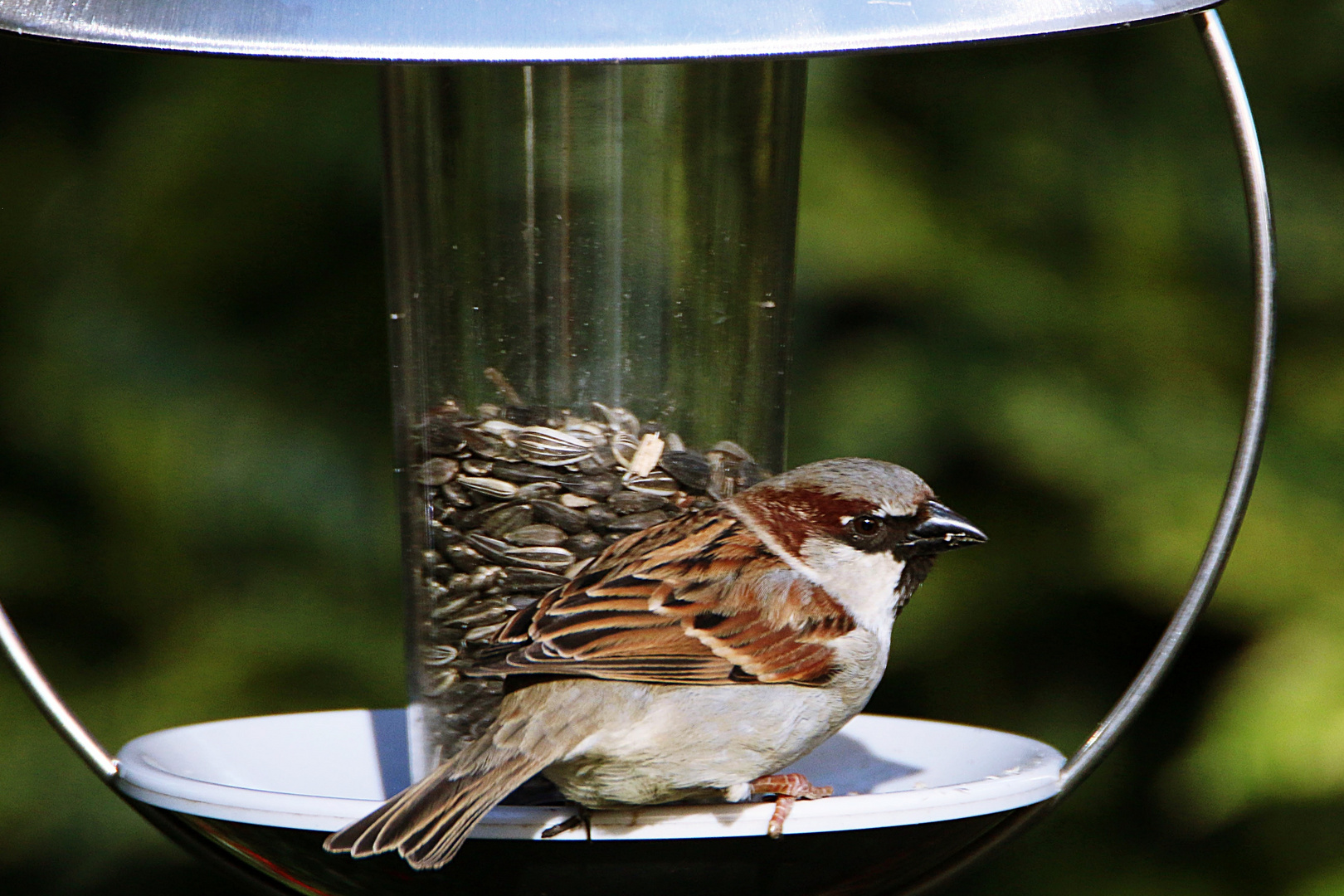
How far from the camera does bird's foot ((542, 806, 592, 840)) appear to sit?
1.60 metres

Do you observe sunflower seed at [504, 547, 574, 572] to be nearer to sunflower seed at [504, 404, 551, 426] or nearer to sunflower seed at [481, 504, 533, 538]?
sunflower seed at [481, 504, 533, 538]

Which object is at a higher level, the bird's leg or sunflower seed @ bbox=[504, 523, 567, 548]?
sunflower seed @ bbox=[504, 523, 567, 548]

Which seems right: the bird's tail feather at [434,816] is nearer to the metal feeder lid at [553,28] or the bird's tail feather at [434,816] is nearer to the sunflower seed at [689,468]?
the sunflower seed at [689,468]

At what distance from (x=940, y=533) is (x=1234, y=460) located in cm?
39

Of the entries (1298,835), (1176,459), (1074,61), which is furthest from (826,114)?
(1298,835)

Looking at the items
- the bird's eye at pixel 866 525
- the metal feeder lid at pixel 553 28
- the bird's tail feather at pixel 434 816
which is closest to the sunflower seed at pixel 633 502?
the bird's eye at pixel 866 525

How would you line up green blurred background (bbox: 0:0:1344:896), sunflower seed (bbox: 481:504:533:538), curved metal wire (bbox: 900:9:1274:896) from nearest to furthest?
curved metal wire (bbox: 900:9:1274:896)
sunflower seed (bbox: 481:504:533:538)
green blurred background (bbox: 0:0:1344:896)

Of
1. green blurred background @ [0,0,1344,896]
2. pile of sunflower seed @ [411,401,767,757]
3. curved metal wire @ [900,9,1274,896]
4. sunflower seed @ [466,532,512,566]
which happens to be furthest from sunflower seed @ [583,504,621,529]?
green blurred background @ [0,0,1344,896]

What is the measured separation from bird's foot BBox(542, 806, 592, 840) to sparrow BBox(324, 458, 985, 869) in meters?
0.05

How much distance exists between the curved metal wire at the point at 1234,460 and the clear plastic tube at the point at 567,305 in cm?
51

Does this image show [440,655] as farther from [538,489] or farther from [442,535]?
[538,489]

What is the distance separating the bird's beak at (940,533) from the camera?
1897 mm

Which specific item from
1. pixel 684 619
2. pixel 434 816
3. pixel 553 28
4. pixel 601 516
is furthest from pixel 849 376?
pixel 553 28

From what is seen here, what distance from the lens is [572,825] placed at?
1.61m
